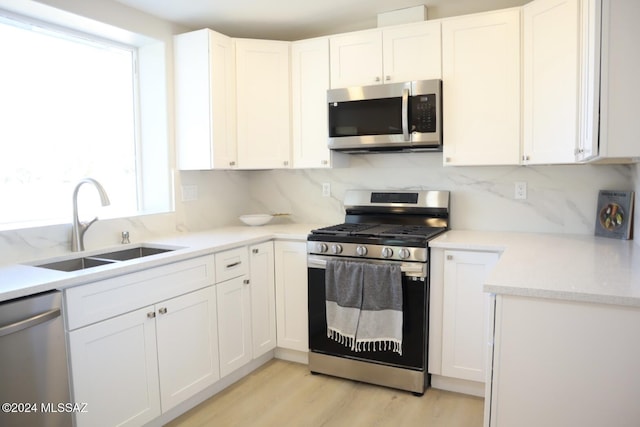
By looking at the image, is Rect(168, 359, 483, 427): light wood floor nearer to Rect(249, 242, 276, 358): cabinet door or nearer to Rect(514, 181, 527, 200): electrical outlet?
Rect(249, 242, 276, 358): cabinet door

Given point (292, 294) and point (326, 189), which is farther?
point (326, 189)

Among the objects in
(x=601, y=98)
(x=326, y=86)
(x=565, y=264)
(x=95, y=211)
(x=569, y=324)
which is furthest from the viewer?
(x=326, y=86)

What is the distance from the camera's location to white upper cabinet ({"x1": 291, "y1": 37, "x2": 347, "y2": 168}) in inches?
125

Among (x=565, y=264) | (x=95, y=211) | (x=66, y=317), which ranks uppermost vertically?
(x=95, y=211)

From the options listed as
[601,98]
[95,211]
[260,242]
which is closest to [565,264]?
[601,98]

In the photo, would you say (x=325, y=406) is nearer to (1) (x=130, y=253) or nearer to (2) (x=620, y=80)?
(1) (x=130, y=253)

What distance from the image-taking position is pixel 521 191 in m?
2.95

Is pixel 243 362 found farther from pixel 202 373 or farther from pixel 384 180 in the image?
pixel 384 180

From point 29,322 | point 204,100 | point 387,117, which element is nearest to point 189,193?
point 204,100

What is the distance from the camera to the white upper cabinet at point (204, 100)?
9.93 feet

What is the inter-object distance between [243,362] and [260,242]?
29.8 inches

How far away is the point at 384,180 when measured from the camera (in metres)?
3.35

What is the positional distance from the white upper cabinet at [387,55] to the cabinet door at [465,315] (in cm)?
116

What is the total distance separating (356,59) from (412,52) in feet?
1.25
